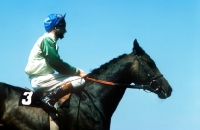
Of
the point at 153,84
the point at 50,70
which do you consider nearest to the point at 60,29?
the point at 50,70

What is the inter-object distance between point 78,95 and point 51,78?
92 cm

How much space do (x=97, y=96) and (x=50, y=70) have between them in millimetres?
1579

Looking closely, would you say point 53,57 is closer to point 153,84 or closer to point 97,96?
point 97,96

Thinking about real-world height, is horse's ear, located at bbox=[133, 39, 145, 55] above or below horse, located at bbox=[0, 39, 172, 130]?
above

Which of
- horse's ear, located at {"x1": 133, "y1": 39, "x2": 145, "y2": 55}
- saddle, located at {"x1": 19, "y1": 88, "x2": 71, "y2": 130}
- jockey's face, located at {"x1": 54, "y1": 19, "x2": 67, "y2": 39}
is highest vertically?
jockey's face, located at {"x1": 54, "y1": 19, "x2": 67, "y2": 39}

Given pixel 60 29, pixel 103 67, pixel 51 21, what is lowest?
pixel 103 67

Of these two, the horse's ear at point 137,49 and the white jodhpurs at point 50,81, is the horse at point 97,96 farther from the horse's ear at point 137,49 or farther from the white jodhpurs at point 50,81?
the white jodhpurs at point 50,81

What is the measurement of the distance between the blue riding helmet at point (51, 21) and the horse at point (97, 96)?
1.84 meters

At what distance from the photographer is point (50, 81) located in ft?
31.7

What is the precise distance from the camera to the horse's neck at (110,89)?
970 centimetres

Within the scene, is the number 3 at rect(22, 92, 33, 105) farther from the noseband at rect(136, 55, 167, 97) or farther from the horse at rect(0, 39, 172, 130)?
the noseband at rect(136, 55, 167, 97)

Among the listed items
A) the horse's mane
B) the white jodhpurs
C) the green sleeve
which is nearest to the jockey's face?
the green sleeve

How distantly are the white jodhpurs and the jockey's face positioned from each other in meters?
1.26

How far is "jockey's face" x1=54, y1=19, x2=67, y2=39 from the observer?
396 inches
